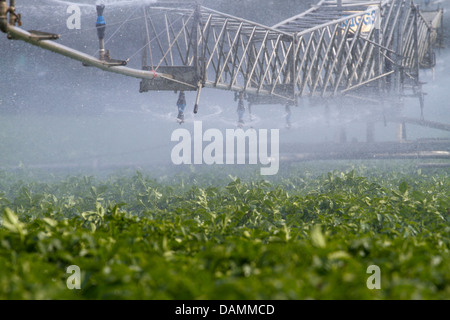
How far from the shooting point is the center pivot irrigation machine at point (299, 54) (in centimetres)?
1112

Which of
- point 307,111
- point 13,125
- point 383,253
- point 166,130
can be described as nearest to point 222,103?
point 307,111

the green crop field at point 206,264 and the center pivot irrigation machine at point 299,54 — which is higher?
the center pivot irrigation machine at point 299,54

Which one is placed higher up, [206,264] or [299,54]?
[299,54]

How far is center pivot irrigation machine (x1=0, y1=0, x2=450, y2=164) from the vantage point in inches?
438

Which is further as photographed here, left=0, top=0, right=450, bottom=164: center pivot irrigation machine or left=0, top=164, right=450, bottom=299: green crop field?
left=0, top=0, right=450, bottom=164: center pivot irrigation machine

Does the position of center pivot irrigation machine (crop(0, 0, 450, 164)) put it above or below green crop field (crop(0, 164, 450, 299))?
above

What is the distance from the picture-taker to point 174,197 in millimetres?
9039

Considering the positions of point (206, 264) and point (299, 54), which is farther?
point (299, 54)

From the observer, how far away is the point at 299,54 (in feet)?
58.2

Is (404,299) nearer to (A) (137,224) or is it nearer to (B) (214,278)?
(B) (214,278)

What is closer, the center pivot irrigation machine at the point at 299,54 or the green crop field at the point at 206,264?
the green crop field at the point at 206,264

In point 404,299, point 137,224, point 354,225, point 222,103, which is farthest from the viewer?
point 222,103

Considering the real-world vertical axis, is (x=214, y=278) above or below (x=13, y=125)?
above
